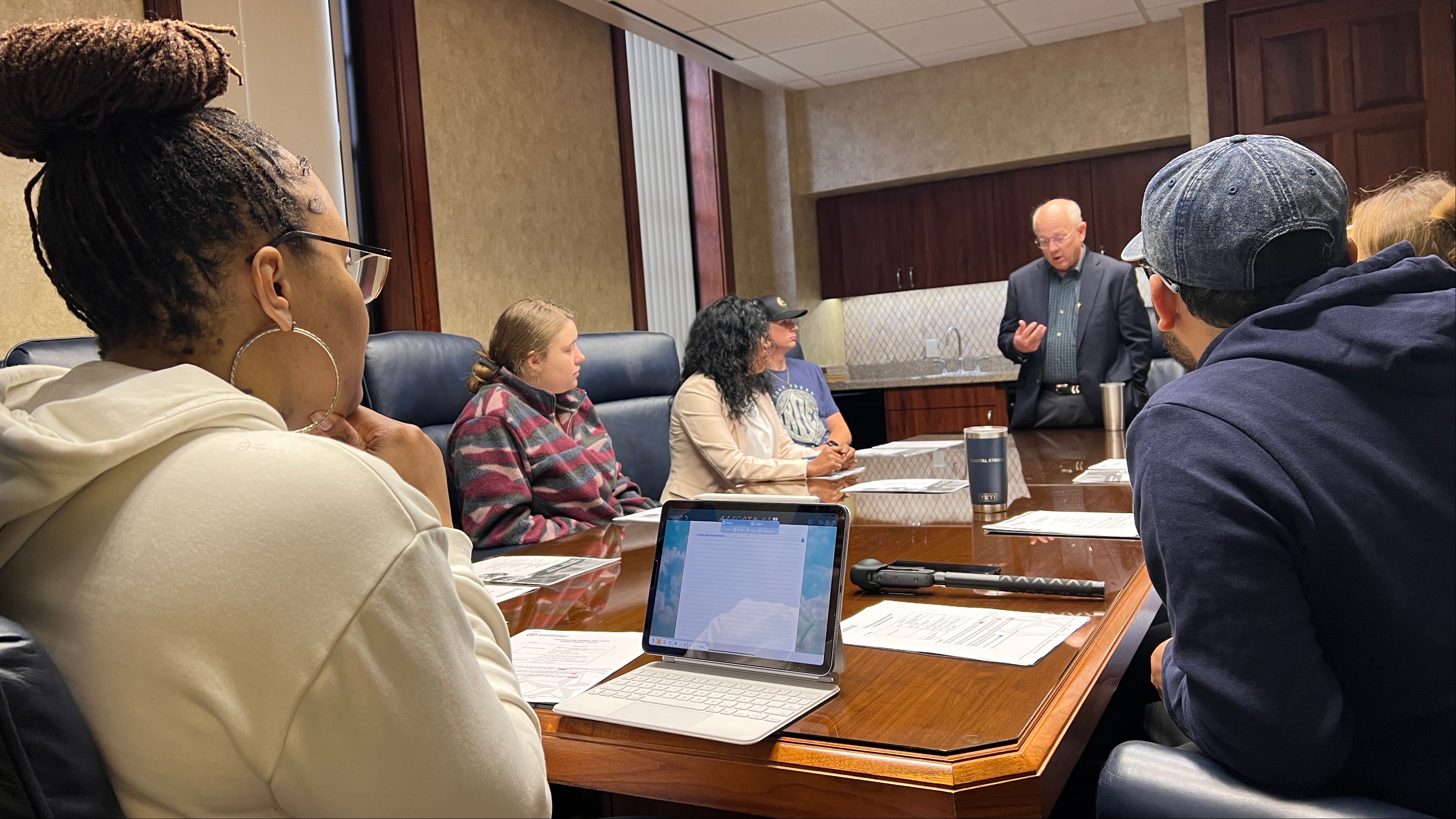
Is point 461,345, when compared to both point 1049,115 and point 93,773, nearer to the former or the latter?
point 93,773

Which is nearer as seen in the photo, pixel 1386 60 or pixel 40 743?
pixel 40 743

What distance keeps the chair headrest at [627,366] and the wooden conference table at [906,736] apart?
2.04m

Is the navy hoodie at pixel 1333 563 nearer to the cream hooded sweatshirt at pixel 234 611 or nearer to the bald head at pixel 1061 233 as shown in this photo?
the cream hooded sweatshirt at pixel 234 611

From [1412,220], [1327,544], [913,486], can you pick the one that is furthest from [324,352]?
[913,486]

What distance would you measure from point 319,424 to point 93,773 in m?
0.43

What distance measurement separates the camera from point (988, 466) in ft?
6.32

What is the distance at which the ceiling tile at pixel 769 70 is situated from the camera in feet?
18.1

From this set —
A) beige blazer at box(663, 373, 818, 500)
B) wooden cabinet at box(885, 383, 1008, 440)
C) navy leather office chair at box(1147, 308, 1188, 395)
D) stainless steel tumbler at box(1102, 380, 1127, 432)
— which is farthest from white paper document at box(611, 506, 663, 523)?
wooden cabinet at box(885, 383, 1008, 440)

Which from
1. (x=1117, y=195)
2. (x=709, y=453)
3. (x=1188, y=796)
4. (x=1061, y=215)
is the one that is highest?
(x=1117, y=195)

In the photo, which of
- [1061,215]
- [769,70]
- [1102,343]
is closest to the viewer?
[1102,343]

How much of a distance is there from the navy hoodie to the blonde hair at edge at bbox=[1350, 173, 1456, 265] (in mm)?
638

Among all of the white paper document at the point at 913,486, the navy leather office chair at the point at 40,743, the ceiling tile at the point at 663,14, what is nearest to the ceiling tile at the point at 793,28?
the ceiling tile at the point at 663,14

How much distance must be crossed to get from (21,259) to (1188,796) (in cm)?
298

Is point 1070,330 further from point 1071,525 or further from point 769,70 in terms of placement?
A: point 1071,525
